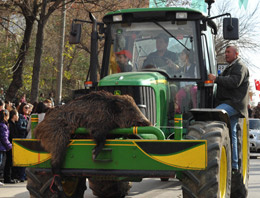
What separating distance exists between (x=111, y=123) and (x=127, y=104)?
412 millimetres

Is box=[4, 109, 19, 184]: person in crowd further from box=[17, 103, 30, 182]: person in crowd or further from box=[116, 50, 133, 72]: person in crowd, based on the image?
box=[116, 50, 133, 72]: person in crowd

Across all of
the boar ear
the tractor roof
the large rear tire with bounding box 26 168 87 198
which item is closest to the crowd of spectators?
the tractor roof

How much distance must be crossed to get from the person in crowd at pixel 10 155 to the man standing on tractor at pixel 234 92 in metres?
5.92

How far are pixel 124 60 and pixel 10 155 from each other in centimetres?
502

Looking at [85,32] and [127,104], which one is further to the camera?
[85,32]

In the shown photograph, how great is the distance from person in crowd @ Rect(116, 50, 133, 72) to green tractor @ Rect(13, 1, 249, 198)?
0.06 feet

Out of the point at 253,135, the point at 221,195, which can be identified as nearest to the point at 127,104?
the point at 221,195

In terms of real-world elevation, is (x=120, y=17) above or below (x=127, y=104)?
above

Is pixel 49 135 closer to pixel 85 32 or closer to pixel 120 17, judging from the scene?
pixel 120 17

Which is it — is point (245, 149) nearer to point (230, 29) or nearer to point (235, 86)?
point (235, 86)

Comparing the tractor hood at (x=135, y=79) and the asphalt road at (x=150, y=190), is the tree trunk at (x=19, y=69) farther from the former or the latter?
the tractor hood at (x=135, y=79)

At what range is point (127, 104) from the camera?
7375 millimetres

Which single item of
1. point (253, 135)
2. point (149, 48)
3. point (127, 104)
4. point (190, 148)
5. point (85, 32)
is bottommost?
point (253, 135)

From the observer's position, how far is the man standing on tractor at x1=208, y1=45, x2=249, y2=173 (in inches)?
341
